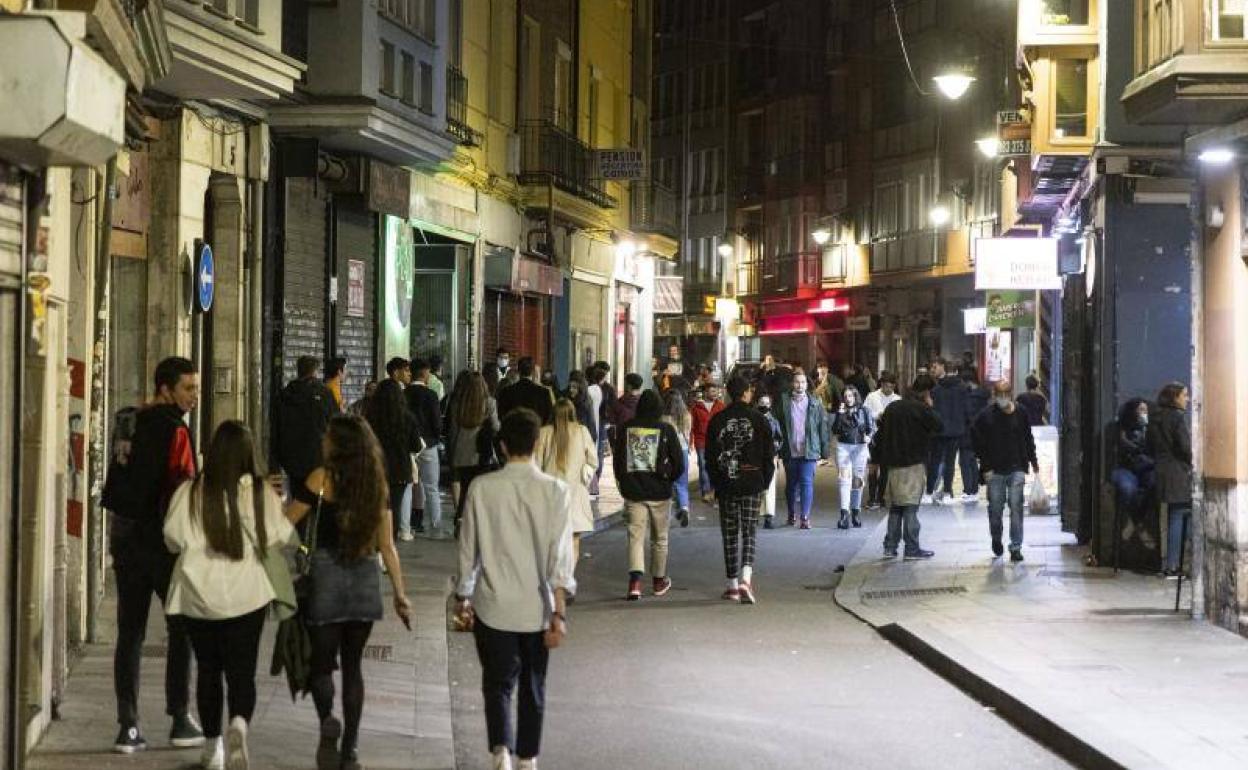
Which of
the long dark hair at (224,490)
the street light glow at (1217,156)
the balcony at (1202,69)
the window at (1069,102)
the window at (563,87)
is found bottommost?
the long dark hair at (224,490)

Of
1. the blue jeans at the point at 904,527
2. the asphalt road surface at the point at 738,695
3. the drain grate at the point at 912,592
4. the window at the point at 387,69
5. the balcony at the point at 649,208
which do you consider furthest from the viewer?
the balcony at the point at 649,208

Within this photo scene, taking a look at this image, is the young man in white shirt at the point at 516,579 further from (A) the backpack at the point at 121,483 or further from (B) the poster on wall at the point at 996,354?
(B) the poster on wall at the point at 996,354

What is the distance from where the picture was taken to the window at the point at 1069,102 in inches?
948

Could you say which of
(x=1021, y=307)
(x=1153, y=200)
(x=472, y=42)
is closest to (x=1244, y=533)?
(x=1153, y=200)

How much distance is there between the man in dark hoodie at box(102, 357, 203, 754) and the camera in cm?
901

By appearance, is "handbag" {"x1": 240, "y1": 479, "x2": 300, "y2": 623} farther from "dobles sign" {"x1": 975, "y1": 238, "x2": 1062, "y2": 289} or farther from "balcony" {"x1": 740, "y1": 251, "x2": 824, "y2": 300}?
"balcony" {"x1": 740, "y1": 251, "x2": 824, "y2": 300}

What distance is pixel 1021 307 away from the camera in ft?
92.3

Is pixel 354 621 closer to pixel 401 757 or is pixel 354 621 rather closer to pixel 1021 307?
pixel 401 757

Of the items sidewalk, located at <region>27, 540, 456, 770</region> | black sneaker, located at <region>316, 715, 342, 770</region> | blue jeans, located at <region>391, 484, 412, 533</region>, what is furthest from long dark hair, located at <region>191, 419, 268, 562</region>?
blue jeans, located at <region>391, 484, 412, 533</region>

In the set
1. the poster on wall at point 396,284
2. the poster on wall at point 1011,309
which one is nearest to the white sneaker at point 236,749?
the poster on wall at point 396,284

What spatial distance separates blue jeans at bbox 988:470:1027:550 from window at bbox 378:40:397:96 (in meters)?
8.45

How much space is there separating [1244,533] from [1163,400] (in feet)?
9.73

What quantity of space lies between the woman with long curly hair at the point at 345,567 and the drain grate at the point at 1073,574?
10.2 metres

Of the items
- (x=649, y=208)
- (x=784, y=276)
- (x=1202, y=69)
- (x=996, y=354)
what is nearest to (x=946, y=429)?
(x=996, y=354)
